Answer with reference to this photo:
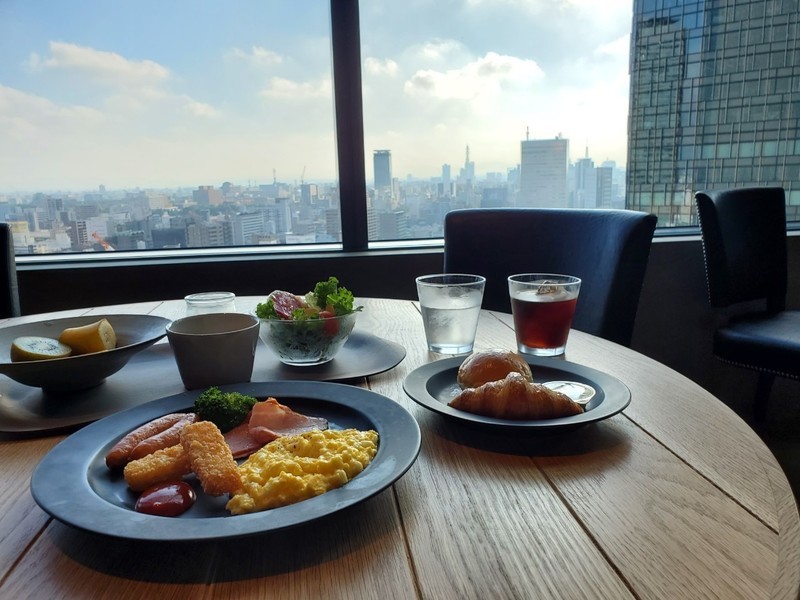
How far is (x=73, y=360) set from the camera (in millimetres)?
767

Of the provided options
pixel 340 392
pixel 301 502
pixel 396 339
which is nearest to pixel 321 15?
pixel 396 339

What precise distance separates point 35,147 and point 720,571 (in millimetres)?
2691

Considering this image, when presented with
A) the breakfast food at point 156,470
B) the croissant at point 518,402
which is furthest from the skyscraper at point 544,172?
the breakfast food at point 156,470

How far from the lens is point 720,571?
431mm

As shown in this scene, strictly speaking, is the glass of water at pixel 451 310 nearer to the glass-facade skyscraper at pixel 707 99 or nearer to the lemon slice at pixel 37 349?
the lemon slice at pixel 37 349

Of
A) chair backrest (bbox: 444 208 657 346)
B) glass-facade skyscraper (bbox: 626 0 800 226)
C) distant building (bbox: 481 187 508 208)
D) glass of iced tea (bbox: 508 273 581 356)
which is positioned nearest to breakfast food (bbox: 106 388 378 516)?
glass of iced tea (bbox: 508 273 581 356)

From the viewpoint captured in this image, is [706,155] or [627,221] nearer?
[627,221]

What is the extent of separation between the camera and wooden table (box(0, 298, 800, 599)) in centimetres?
42

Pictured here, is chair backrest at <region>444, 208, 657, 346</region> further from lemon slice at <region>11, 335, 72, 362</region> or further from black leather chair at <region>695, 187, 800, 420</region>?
lemon slice at <region>11, 335, 72, 362</region>

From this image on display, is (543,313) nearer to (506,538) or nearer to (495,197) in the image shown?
(506,538)

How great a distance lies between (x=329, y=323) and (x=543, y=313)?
0.36 metres

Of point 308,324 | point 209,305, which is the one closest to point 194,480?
point 308,324

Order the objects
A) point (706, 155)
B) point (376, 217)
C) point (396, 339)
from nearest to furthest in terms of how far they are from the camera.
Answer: point (396, 339) < point (376, 217) < point (706, 155)

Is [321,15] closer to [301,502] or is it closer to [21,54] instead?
[21,54]
